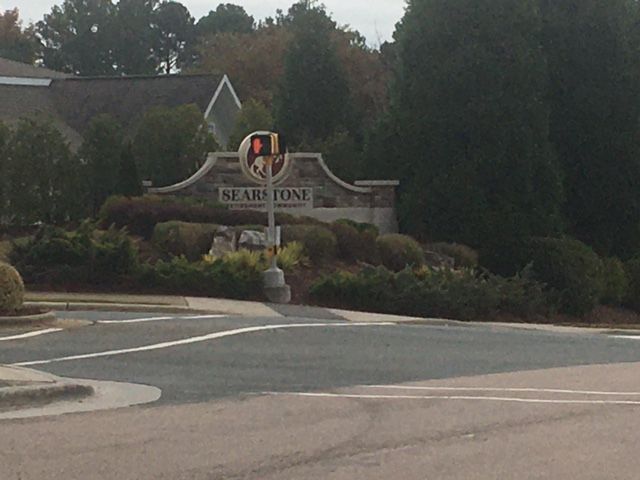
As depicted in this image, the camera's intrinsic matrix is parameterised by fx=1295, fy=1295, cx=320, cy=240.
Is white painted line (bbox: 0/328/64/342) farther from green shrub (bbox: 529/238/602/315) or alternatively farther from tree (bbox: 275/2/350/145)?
tree (bbox: 275/2/350/145)

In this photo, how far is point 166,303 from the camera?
22547 millimetres

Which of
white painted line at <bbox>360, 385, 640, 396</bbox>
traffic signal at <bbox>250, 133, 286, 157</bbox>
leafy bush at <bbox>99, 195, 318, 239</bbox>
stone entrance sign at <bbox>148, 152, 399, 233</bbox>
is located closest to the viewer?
white painted line at <bbox>360, 385, 640, 396</bbox>

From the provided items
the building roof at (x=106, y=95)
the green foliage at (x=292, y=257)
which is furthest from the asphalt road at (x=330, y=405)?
the building roof at (x=106, y=95)

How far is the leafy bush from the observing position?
28609mm

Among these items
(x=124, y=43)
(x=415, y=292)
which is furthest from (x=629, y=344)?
(x=124, y=43)

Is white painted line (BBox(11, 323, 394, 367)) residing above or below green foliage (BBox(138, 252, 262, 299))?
below

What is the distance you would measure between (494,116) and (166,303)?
41.3ft

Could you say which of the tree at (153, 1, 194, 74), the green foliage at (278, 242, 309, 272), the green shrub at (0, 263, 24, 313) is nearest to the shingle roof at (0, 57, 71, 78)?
the green foliage at (278, 242, 309, 272)

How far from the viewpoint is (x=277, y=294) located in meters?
24.5

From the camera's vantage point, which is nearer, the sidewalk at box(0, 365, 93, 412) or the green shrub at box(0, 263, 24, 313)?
the sidewalk at box(0, 365, 93, 412)

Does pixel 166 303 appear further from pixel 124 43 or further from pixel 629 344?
pixel 124 43

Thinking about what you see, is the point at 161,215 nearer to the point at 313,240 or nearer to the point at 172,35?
the point at 313,240

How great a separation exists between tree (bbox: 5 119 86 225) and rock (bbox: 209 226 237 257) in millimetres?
5339

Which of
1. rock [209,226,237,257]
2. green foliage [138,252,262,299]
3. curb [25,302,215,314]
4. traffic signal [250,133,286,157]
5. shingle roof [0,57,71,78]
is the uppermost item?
shingle roof [0,57,71,78]
